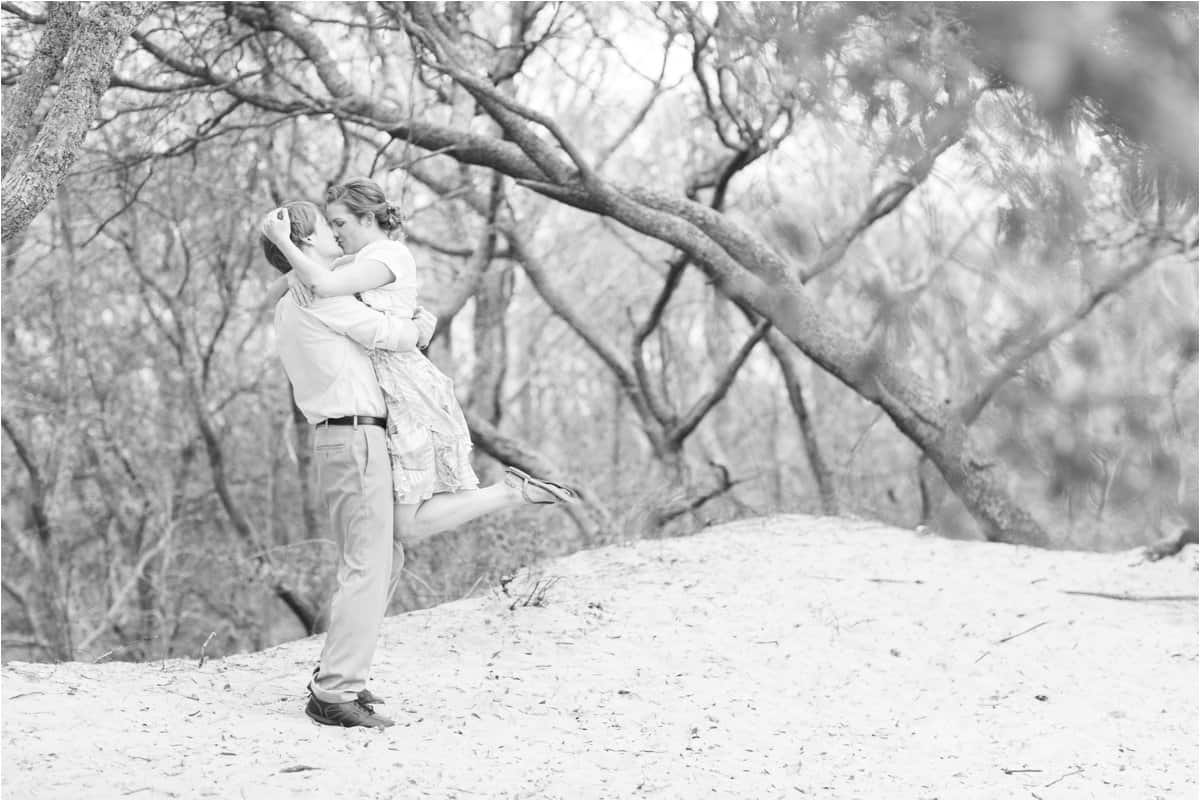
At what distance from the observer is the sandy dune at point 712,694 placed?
349cm

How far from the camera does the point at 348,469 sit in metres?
3.66

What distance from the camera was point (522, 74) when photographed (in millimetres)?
9039

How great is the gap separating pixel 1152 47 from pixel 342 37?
4873 millimetres

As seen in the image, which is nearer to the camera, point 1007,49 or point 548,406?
point 1007,49

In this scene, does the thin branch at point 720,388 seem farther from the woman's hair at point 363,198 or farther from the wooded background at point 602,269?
the woman's hair at point 363,198

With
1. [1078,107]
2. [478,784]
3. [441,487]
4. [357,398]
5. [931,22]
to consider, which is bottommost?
[478,784]

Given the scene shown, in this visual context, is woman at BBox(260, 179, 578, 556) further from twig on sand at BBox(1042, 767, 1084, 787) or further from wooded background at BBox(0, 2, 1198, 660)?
twig on sand at BBox(1042, 767, 1084, 787)

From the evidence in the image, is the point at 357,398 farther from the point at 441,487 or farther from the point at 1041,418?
the point at 1041,418

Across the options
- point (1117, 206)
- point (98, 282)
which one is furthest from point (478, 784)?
point (98, 282)

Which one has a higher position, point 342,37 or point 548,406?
point 342,37

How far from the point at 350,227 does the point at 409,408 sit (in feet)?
1.91

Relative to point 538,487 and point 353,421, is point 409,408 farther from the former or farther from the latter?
point 538,487

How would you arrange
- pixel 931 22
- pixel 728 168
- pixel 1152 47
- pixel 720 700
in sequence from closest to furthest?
pixel 1152 47 < pixel 720 700 < pixel 931 22 < pixel 728 168

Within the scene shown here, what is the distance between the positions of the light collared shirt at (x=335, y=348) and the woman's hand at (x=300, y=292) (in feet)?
0.05
